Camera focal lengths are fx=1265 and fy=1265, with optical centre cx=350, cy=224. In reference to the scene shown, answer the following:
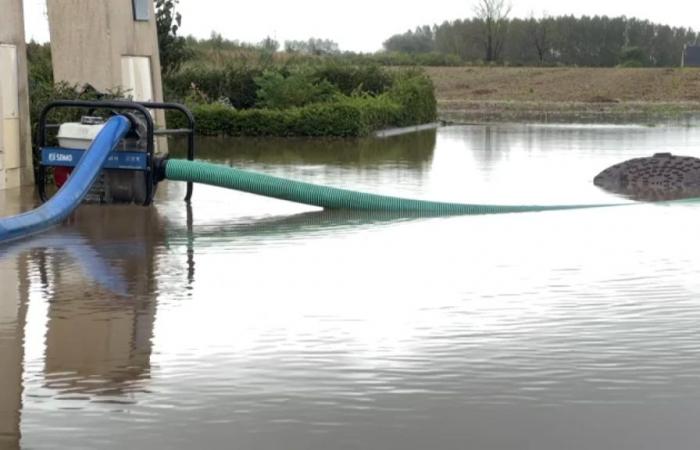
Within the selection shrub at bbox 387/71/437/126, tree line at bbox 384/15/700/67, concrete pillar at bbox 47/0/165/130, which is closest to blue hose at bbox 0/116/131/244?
concrete pillar at bbox 47/0/165/130

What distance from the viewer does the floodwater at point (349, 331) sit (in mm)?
4762

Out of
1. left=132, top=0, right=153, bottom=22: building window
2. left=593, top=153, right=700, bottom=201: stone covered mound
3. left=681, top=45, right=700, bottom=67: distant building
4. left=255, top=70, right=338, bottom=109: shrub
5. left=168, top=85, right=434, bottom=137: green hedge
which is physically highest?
left=132, top=0, right=153, bottom=22: building window

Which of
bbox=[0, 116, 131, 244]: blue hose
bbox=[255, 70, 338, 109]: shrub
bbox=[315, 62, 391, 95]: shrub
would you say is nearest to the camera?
bbox=[0, 116, 131, 244]: blue hose

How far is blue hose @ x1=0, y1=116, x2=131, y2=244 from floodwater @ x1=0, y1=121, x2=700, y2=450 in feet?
0.54

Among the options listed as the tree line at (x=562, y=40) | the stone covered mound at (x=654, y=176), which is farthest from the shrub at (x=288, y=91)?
the tree line at (x=562, y=40)

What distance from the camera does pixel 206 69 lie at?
3066 centimetres

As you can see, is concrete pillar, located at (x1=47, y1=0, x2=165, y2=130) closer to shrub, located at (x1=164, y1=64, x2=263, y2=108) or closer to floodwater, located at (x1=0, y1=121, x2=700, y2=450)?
floodwater, located at (x1=0, y1=121, x2=700, y2=450)

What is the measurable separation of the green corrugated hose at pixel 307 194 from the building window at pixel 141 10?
22.3 ft

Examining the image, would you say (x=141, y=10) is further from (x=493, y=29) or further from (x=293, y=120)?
(x=493, y=29)

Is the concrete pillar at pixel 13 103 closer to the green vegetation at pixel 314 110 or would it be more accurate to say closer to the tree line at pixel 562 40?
the green vegetation at pixel 314 110

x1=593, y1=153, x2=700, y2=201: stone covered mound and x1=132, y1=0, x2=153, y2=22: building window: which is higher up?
Result: x1=132, y1=0, x2=153, y2=22: building window

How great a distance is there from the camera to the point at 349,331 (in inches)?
250

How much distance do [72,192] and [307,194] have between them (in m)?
2.26

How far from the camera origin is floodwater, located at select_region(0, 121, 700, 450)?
15.6 feet
